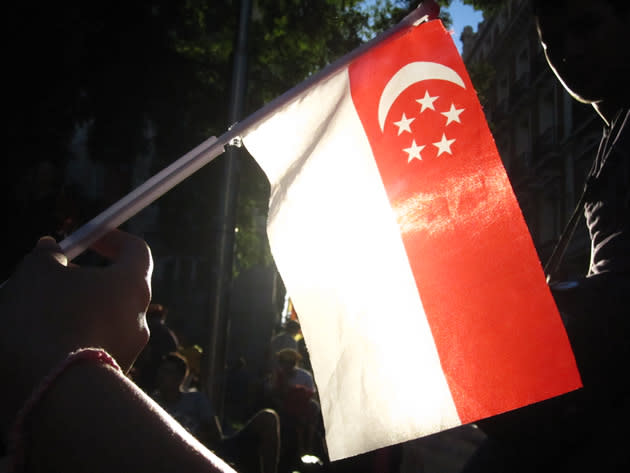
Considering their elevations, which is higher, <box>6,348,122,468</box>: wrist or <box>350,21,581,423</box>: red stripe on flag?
<box>350,21,581,423</box>: red stripe on flag

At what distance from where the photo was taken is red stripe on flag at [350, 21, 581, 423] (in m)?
1.19

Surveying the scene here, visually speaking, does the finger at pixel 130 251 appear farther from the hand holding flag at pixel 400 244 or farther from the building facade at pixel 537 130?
the building facade at pixel 537 130

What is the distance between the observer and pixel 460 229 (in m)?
1.34

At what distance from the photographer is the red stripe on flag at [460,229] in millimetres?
1192

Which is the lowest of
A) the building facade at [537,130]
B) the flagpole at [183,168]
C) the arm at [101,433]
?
the arm at [101,433]

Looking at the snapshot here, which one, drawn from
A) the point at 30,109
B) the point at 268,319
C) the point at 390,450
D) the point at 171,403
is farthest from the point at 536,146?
the point at 390,450

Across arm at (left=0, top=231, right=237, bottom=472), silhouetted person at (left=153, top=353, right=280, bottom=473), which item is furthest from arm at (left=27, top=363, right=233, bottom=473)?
silhouetted person at (left=153, top=353, right=280, bottom=473)

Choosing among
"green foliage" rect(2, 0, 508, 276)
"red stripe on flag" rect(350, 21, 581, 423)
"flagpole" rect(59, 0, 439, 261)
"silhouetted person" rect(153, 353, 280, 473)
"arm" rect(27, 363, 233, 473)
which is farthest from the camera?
"green foliage" rect(2, 0, 508, 276)

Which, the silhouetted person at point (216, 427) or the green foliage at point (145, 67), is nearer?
the silhouetted person at point (216, 427)

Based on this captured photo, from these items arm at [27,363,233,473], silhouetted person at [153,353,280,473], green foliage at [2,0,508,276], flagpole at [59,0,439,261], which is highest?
green foliage at [2,0,508,276]

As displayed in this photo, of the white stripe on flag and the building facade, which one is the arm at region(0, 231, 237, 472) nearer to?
the white stripe on flag

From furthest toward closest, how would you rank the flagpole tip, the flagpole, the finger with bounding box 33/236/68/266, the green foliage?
the green foliage → the flagpole tip → the flagpole → the finger with bounding box 33/236/68/266

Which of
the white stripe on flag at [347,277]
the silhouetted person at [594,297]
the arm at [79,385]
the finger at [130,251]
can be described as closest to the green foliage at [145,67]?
the white stripe on flag at [347,277]

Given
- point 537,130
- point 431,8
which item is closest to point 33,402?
point 431,8
